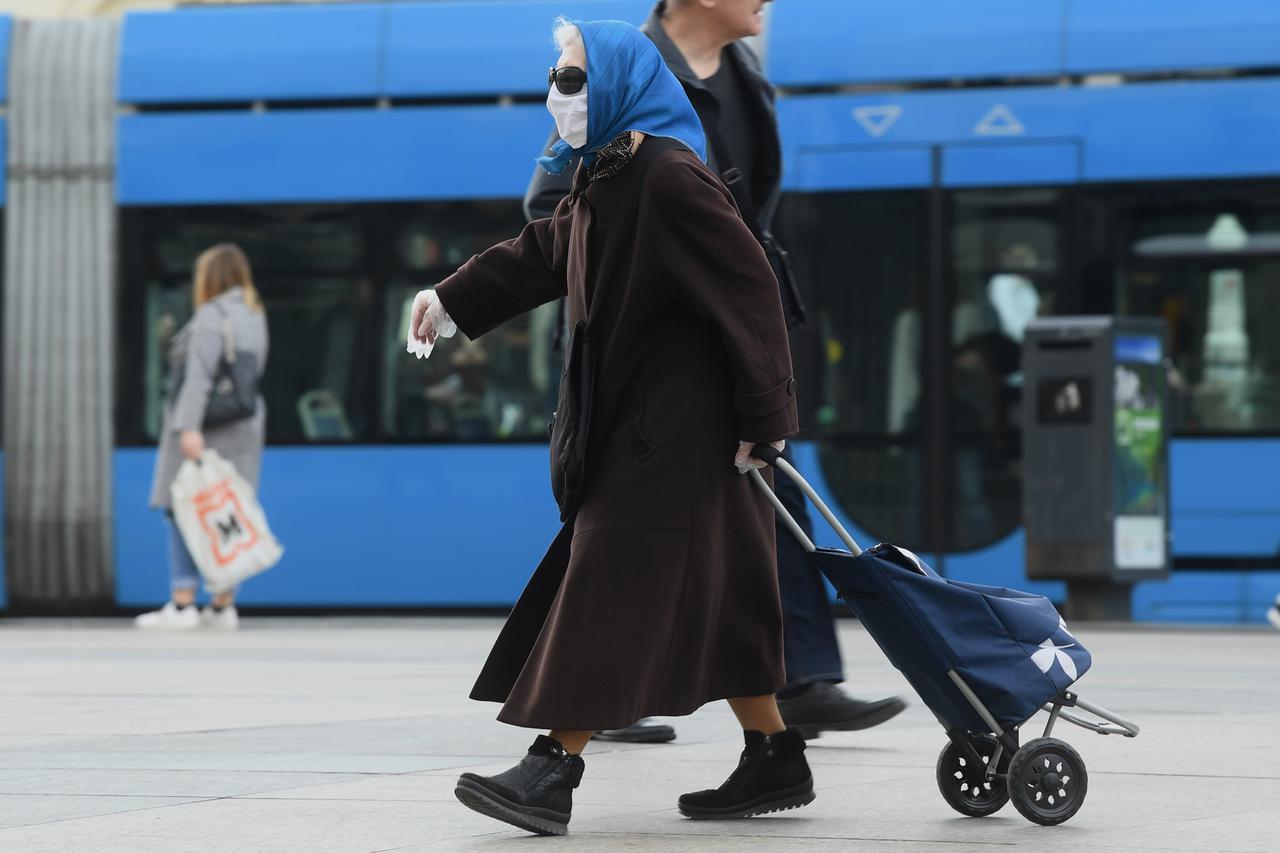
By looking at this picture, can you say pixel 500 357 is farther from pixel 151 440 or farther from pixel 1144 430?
pixel 1144 430

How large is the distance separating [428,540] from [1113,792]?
7.47m

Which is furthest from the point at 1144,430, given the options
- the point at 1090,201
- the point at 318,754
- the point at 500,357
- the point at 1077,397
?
the point at 318,754

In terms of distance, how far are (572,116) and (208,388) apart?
23.0ft

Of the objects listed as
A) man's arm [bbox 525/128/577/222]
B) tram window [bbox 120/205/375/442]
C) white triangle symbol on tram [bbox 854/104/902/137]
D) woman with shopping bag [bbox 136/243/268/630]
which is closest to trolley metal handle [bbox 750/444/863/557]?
man's arm [bbox 525/128/577/222]

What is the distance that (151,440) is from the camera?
12.0m

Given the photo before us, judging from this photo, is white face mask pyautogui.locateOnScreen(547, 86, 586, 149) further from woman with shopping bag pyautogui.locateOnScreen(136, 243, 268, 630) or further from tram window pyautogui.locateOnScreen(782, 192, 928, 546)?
tram window pyautogui.locateOnScreen(782, 192, 928, 546)

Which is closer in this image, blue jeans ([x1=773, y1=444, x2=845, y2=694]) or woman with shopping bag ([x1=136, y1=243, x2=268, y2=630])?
blue jeans ([x1=773, y1=444, x2=845, y2=694])

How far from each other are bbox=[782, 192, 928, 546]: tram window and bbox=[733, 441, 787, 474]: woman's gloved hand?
706 centimetres

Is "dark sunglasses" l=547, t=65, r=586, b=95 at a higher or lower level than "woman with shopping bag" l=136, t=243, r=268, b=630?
higher

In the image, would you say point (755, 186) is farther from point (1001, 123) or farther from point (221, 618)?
point (221, 618)

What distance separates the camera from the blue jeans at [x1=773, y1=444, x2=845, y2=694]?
528 cm

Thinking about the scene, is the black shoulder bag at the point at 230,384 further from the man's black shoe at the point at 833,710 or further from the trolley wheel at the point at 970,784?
the trolley wheel at the point at 970,784

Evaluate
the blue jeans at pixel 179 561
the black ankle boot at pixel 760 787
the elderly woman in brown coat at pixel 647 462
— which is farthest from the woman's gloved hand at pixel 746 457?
the blue jeans at pixel 179 561

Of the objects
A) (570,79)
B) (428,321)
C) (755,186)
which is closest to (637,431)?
(428,321)
